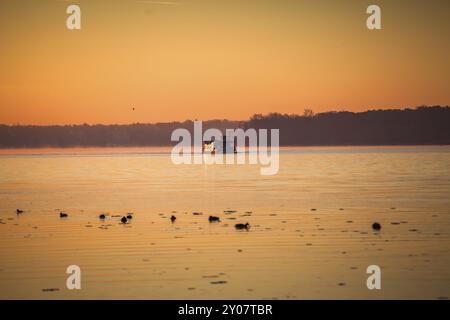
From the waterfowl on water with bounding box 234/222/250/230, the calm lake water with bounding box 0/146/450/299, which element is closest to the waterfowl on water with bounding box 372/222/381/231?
the calm lake water with bounding box 0/146/450/299

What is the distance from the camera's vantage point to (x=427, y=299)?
1603 centimetres

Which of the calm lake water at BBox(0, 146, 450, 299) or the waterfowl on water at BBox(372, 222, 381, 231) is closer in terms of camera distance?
the calm lake water at BBox(0, 146, 450, 299)

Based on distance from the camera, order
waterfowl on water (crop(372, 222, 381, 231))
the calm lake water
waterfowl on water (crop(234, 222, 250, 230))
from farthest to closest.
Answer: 1. waterfowl on water (crop(234, 222, 250, 230))
2. waterfowl on water (crop(372, 222, 381, 231))
3. the calm lake water

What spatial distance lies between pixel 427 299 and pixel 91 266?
990 centimetres

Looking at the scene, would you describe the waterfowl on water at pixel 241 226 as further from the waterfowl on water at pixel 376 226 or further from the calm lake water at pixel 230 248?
the waterfowl on water at pixel 376 226

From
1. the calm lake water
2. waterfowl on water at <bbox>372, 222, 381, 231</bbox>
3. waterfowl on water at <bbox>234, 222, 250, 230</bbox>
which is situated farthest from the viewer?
waterfowl on water at <bbox>234, 222, 250, 230</bbox>

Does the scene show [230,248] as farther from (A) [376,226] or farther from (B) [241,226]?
(A) [376,226]

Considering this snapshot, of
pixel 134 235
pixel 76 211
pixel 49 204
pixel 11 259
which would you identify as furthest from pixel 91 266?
pixel 49 204

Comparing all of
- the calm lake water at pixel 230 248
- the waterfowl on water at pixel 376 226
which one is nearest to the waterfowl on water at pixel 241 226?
the calm lake water at pixel 230 248

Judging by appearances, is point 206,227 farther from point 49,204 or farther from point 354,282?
point 49,204

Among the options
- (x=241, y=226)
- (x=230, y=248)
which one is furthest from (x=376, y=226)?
(x=230, y=248)

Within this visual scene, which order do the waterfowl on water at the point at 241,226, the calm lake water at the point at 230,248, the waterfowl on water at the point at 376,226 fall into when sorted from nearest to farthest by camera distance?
1. the calm lake water at the point at 230,248
2. the waterfowl on water at the point at 376,226
3. the waterfowl on water at the point at 241,226

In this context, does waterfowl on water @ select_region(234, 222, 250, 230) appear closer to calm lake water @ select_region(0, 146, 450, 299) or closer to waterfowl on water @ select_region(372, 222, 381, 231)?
calm lake water @ select_region(0, 146, 450, 299)

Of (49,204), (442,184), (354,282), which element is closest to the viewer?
(354,282)
